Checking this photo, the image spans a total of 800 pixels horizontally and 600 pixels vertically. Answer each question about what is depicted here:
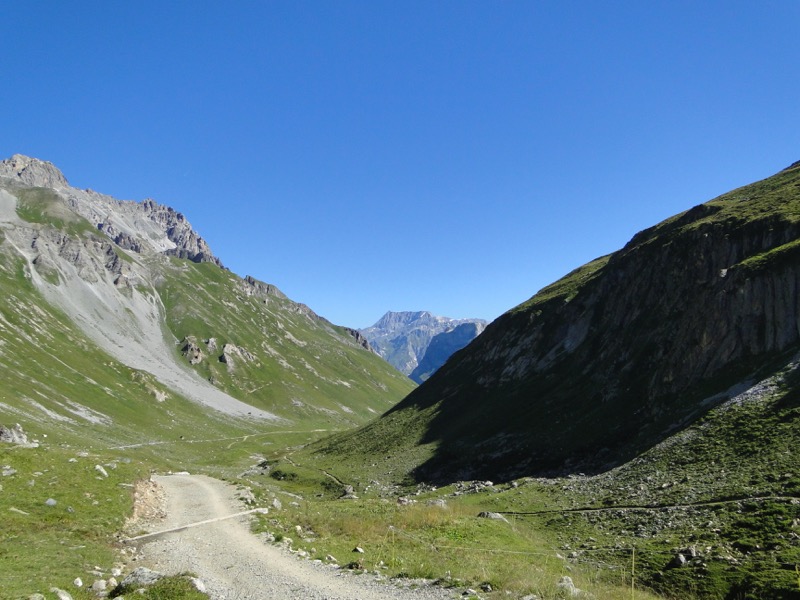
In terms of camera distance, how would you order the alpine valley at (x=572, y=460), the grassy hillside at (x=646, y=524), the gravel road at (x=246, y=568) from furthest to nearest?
the alpine valley at (x=572, y=460) < the grassy hillside at (x=646, y=524) < the gravel road at (x=246, y=568)

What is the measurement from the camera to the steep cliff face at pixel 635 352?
4906 centimetres

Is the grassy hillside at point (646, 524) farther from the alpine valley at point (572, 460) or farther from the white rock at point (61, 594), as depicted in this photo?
the white rock at point (61, 594)

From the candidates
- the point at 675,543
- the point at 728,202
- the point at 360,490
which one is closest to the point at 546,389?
the point at 360,490

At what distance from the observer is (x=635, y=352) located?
67062mm

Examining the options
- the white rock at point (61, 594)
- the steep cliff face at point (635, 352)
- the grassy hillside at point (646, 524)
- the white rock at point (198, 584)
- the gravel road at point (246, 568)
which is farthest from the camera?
the steep cliff face at point (635, 352)

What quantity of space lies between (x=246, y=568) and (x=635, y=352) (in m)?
63.5

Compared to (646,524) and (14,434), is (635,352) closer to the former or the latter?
(646,524)

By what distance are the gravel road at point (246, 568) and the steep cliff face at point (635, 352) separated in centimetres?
3572

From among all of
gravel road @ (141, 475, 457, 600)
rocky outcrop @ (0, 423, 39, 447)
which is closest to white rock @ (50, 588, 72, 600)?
gravel road @ (141, 475, 457, 600)

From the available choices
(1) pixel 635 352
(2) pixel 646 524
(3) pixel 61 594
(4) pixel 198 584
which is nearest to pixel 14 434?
(3) pixel 61 594

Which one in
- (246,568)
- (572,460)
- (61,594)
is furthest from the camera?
(572,460)

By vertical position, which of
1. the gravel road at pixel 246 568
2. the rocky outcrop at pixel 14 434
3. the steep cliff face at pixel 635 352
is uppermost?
the steep cliff face at pixel 635 352

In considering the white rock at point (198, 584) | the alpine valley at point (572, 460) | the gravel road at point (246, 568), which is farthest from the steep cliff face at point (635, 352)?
the white rock at point (198, 584)

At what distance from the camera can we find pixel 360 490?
65.7 m
